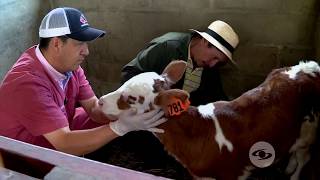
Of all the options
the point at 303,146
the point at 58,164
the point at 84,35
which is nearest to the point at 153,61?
the point at 84,35

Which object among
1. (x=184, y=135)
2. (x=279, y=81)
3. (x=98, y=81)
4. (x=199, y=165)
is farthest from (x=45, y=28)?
(x=98, y=81)

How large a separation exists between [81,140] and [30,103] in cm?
37

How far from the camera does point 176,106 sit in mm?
2094

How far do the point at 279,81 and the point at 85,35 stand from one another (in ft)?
4.14

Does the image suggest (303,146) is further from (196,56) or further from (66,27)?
(66,27)

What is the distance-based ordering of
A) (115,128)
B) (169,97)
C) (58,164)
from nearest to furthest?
1. (58,164)
2. (169,97)
3. (115,128)

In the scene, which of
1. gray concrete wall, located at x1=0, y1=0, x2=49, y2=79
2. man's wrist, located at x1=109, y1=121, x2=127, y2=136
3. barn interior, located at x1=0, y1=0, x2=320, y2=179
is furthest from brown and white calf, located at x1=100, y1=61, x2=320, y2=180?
gray concrete wall, located at x1=0, y1=0, x2=49, y2=79

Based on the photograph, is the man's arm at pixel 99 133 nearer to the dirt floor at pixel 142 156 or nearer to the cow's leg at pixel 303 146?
the dirt floor at pixel 142 156

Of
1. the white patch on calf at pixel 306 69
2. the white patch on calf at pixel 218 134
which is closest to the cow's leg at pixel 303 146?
the white patch on calf at pixel 306 69

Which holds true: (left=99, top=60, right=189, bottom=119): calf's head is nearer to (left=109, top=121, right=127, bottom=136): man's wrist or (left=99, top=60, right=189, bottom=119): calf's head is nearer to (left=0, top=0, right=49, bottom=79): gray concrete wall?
(left=109, top=121, right=127, bottom=136): man's wrist

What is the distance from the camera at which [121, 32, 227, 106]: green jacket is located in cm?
293

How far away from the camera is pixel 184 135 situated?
2301 mm

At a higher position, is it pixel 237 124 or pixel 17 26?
pixel 17 26

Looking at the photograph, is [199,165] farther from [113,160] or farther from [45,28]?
[45,28]
